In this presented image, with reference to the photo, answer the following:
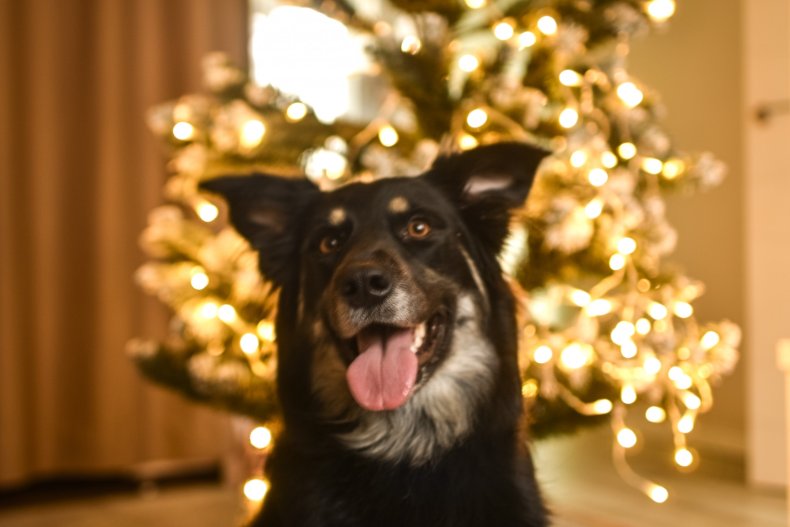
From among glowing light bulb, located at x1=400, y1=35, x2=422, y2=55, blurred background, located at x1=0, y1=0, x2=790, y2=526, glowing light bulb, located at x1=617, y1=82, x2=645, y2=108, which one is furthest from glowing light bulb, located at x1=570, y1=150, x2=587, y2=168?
blurred background, located at x1=0, y1=0, x2=790, y2=526

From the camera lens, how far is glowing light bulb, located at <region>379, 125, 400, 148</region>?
274 cm

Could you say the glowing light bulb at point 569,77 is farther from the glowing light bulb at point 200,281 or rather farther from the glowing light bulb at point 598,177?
the glowing light bulb at point 200,281

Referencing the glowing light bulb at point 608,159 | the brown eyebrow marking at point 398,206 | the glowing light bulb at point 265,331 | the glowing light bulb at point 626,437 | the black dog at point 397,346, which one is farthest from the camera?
the glowing light bulb at point 626,437

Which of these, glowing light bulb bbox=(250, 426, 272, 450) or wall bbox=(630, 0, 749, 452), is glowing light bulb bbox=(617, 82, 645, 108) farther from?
wall bbox=(630, 0, 749, 452)

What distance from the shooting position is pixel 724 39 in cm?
405

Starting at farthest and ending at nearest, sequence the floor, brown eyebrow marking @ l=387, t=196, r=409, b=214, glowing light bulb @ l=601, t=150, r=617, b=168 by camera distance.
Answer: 1. the floor
2. glowing light bulb @ l=601, t=150, r=617, b=168
3. brown eyebrow marking @ l=387, t=196, r=409, b=214

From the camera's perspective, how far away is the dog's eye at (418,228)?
1.68 metres

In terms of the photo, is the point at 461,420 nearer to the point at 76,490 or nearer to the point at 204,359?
the point at 204,359

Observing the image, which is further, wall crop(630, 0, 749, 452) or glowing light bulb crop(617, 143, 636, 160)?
wall crop(630, 0, 749, 452)

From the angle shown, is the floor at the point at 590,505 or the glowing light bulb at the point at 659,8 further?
the floor at the point at 590,505

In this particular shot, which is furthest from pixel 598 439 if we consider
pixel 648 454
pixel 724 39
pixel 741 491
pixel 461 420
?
pixel 461 420

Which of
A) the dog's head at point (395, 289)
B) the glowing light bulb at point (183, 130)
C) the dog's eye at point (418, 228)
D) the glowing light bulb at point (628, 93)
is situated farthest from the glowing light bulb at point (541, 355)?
the glowing light bulb at point (183, 130)

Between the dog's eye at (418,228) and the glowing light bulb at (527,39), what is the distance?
43.8 inches

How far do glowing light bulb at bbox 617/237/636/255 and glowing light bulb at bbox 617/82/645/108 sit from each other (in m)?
0.42
